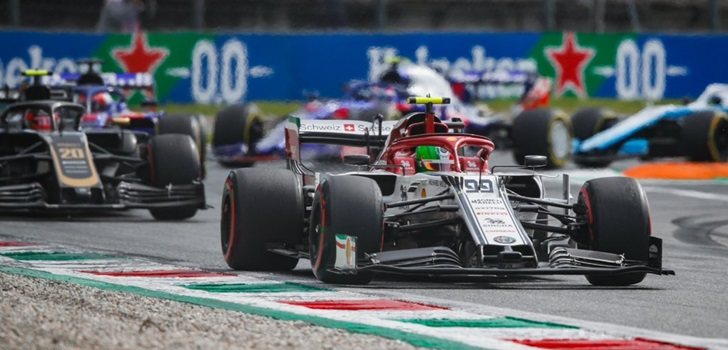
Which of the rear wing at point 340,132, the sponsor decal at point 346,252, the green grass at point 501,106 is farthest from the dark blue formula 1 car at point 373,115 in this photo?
the sponsor decal at point 346,252

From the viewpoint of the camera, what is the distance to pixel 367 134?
523 inches

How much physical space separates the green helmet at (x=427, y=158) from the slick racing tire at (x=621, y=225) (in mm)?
1378

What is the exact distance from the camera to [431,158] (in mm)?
11945

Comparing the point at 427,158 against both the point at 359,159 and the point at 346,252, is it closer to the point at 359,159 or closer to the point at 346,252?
the point at 359,159

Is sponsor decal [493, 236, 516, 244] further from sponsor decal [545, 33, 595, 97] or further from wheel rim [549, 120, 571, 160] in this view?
sponsor decal [545, 33, 595, 97]

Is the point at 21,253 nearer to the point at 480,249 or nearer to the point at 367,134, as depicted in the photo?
the point at 367,134

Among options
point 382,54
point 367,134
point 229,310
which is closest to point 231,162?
point 382,54

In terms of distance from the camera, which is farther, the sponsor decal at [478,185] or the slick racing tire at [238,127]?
the slick racing tire at [238,127]

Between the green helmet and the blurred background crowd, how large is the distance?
59.4 ft

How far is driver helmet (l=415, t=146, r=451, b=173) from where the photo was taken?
39.0 ft

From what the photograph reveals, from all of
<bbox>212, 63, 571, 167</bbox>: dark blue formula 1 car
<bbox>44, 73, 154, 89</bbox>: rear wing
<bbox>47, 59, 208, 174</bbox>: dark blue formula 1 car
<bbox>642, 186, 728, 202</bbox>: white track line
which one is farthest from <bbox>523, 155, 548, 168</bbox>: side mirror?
<bbox>44, 73, 154, 89</bbox>: rear wing

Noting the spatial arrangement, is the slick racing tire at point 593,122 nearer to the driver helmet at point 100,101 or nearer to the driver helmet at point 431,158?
the driver helmet at point 100,101

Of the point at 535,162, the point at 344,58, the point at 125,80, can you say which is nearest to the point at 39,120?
the point at 125,80

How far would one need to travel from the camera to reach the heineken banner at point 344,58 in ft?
97.2
